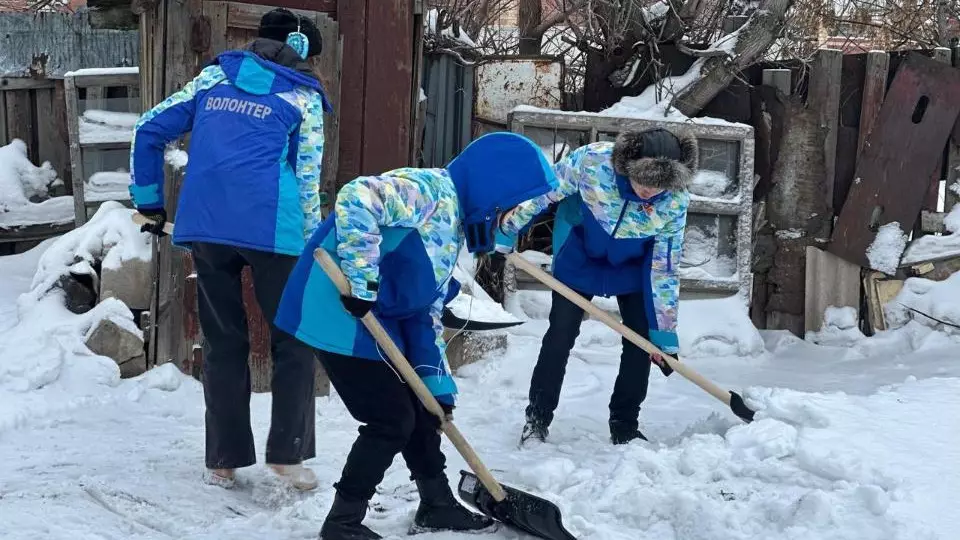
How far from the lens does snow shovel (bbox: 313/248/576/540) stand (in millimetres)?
3242

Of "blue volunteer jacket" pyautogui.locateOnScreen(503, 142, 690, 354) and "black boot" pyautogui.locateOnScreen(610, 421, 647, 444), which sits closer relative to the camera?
"blue volunteer jacket" pyautogui.locateOnScreen(503, 142, 690, 354)

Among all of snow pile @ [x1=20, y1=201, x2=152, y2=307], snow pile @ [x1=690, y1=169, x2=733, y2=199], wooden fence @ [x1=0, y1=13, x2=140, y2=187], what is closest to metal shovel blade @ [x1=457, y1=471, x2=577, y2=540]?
snow pile @ [x1=20, y1=201, x2=152, y2=307]

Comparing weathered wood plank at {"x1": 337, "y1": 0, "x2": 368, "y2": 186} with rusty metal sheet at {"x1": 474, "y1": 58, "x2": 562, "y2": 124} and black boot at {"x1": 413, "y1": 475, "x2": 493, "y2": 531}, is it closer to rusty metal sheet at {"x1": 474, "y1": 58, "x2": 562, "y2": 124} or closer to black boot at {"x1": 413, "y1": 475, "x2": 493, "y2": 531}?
rusty metal sheet at {"x1": 474, "y1": 58, "x2": 562, "y2": 124}

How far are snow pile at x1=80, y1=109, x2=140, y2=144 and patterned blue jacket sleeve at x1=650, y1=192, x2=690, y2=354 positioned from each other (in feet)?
11.6

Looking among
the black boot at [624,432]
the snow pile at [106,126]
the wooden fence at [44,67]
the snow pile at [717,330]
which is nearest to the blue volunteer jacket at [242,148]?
the black boot at [624,432]

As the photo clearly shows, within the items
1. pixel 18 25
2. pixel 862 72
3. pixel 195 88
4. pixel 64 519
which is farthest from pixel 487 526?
pixel 18 25

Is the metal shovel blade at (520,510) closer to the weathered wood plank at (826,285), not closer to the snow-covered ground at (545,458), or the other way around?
the snow-covered ground at (545,458)

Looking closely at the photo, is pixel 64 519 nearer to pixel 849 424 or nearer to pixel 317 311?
pixel 317 311

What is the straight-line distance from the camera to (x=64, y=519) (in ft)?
11.7

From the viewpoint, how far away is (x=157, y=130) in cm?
395

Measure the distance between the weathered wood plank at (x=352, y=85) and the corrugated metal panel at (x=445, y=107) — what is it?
1823mm

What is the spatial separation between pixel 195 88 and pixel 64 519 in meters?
1.62

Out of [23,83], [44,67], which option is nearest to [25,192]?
[23,83]

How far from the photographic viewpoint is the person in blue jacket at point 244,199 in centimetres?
390
